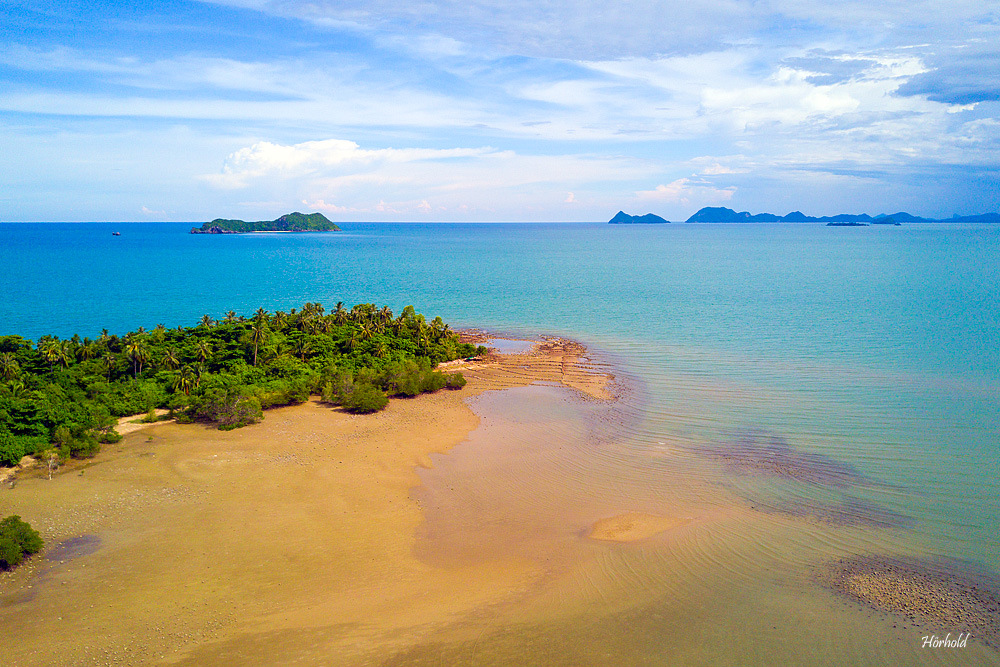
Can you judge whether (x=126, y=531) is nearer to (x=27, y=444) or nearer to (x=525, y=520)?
(x=27, y=444)

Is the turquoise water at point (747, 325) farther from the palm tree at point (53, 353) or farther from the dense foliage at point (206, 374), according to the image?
the palm tree at point (53, 353)

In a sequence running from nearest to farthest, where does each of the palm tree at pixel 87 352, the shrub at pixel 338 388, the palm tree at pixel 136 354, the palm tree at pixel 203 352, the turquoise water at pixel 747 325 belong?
the turquoise water at pixel 747 325
the shrub at pixel 338 388
the palm tree at pixel 136 354
the palm tree at pixel 87 352
the palm tree at pixel 203 352

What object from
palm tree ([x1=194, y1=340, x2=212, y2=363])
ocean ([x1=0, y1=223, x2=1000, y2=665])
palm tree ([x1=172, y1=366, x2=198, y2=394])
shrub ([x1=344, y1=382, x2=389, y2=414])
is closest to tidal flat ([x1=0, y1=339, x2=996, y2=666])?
ocean ([x1=0, y1=223, x2=1000, y2=665])

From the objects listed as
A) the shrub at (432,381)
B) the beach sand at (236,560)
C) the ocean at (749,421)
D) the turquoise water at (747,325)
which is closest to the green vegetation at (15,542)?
the beach sand at (236,560)

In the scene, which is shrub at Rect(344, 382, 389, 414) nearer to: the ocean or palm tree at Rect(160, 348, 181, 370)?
the ocean

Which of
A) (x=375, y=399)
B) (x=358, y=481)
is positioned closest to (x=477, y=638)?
(x=358, y=481)

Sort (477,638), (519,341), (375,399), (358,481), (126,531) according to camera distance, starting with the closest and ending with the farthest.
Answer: (477,638) < (126,531) < (358,481) < (375,399) < (519,341)
